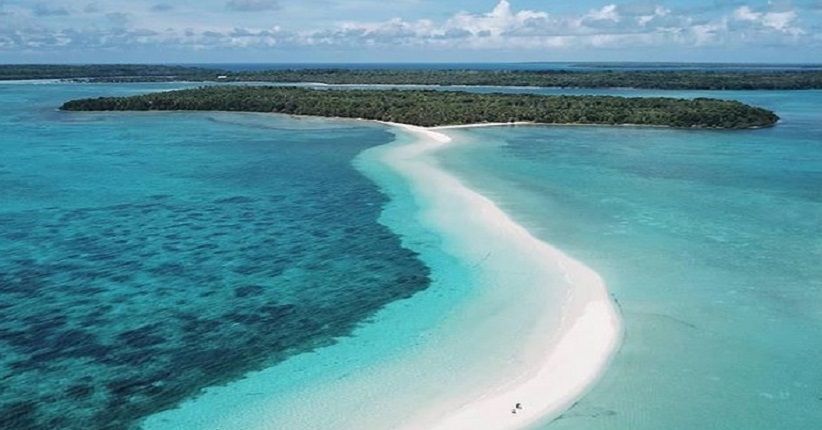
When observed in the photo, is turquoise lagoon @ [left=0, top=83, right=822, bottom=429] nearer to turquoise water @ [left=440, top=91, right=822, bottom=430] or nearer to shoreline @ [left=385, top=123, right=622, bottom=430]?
turquoise water @ [left=440, top=91, right=822, bottom=430]

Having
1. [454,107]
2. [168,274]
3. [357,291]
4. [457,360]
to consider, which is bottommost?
[457,360]

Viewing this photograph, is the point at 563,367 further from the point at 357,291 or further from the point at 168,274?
the point at 168,274

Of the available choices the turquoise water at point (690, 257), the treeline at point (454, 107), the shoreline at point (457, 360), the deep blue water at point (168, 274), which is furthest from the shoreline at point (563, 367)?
the treeline at point (454, 107)

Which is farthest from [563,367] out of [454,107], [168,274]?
[454,107]

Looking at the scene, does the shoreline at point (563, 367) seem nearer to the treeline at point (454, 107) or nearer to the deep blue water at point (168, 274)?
the deep blue water at point (168, 274)

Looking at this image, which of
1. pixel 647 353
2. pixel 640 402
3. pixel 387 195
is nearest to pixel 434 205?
pixel 387 195

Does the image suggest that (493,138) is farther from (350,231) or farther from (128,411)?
(128,411)
